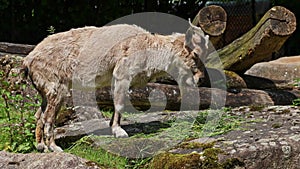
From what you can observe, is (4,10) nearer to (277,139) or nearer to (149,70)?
(149,70)

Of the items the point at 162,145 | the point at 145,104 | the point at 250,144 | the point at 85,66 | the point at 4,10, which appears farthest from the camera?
the point at 4,10

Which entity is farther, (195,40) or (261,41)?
(261,41)

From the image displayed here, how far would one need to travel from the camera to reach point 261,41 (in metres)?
7.72

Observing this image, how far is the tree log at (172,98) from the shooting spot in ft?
25.8

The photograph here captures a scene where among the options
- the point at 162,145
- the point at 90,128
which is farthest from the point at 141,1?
the point at 162,145

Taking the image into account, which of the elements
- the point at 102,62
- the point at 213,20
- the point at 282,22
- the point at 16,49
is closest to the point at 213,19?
the point at 213,20

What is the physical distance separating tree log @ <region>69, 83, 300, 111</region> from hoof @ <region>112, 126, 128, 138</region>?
80.6 inches

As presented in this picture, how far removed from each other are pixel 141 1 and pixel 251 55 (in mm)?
5327

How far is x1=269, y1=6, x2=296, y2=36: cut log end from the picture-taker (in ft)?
24.4

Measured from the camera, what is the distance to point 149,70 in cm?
598

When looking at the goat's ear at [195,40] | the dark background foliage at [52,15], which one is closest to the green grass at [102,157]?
the goat's ear at [195,40]

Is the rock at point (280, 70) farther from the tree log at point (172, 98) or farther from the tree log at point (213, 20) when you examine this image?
the tree log at point (213, 20)

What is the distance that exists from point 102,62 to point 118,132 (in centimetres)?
80

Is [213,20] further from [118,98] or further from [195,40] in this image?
[118,98]
